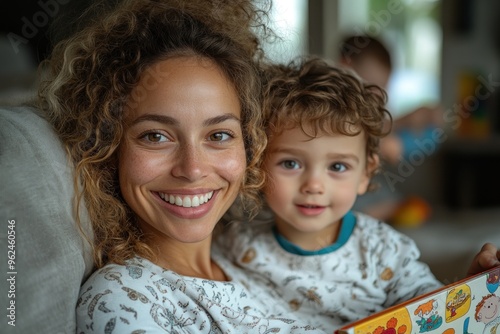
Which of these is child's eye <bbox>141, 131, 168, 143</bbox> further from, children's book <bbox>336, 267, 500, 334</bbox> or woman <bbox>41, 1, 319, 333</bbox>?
children's book <bbox>336, 267, 500, 334</bbox>

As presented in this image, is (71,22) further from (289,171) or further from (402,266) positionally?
(402,266)

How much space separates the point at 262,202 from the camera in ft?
3.94

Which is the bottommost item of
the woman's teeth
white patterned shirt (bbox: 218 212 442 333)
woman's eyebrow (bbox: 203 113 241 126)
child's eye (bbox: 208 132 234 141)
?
white patterned shirt (bbox: 218 212 442 333)

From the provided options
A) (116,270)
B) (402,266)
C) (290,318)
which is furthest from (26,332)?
(402,266)

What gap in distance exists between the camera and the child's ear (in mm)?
1244

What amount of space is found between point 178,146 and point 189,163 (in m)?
0.04

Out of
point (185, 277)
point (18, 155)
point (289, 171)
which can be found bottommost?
point (185, 277)

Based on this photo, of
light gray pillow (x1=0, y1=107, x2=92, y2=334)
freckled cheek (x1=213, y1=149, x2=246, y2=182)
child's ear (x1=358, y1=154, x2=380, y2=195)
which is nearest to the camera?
light gray pillow (x1=0, y1=107, x2=92, y2=334)

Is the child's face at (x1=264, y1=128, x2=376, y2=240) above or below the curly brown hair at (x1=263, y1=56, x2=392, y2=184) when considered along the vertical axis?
below

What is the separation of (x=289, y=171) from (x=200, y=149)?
24 centimetres

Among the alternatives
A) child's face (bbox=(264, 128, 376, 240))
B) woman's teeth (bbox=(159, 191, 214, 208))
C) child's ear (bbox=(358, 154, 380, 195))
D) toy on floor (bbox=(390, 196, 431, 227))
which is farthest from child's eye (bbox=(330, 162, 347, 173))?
toy on floor (bbox=(390, 196, 431, 227))

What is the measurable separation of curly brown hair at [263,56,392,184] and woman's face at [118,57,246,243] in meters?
0.14

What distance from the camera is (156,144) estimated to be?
0.95 meters

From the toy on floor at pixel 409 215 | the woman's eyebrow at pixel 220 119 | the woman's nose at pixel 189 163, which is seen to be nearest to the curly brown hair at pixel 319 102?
the woman's eyebrow at pixel 220 119
